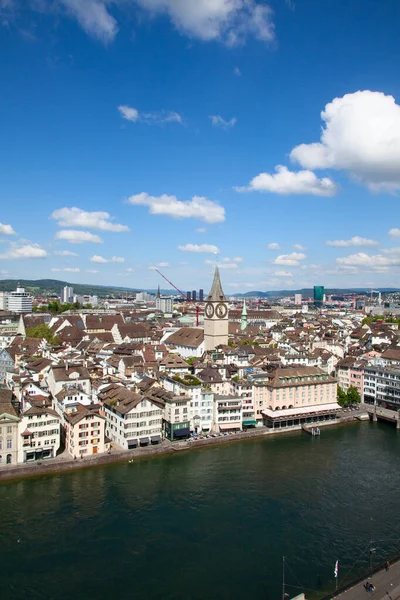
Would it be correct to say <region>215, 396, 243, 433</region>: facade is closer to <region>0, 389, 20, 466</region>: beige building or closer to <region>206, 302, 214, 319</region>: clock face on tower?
<region>0, 389, 20, 466</region>: beige building

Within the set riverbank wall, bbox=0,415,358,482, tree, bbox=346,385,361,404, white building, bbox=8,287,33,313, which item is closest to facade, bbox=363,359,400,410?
tree, bbox=346,385,361,404

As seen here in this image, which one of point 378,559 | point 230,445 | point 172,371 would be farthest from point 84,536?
point 172,371

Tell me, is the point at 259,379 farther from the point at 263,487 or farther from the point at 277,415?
the point at 263,487

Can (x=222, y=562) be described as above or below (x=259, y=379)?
below

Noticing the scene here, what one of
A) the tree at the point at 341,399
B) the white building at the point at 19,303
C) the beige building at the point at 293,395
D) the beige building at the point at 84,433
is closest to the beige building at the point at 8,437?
the beige building at the point at 84,433

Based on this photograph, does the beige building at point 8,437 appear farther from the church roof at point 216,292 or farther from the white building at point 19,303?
the white building at point 19,303

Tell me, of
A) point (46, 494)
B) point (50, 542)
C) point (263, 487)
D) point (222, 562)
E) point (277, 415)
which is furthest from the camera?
point (277, 415)
